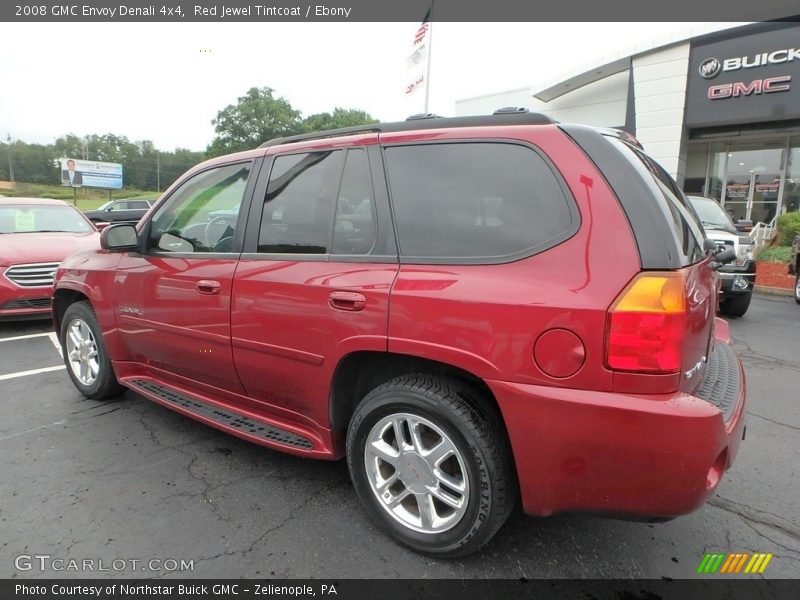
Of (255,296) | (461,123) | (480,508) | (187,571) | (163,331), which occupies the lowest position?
(187,571)

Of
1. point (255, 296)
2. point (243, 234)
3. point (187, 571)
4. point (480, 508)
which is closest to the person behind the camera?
point (480, 508)

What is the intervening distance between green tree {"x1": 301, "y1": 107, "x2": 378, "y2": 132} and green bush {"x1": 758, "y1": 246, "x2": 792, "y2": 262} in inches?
2084

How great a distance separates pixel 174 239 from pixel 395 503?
2153mm

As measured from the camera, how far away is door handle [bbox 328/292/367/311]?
2.17m

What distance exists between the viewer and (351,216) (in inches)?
94.1

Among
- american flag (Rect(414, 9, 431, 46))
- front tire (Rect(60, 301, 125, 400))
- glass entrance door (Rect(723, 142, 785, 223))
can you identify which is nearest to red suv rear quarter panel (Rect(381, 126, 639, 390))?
front tire (Rect(60, 301, 125, 400))

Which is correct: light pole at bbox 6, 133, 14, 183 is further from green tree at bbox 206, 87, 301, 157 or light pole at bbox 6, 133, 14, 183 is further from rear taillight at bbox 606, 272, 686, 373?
rear taillight at bbox 606, 272, 686, 373

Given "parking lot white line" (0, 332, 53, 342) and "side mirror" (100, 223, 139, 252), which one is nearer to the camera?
"side mirror" (100, 223, 139, 252)

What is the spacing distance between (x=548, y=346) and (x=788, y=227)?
45.7 ft

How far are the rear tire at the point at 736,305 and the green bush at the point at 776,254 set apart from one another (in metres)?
5.74

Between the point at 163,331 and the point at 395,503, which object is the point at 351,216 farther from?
the point at 163,331

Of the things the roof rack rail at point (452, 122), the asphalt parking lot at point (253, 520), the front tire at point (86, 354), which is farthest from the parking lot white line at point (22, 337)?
the roof rack rail at point (452, 122)

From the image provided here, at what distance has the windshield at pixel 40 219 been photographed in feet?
23.3

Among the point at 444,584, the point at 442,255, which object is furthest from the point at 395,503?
the point at 442,255
